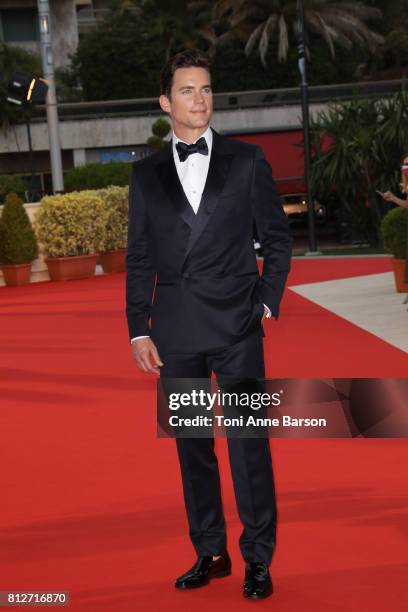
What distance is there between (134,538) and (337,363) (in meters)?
5.52

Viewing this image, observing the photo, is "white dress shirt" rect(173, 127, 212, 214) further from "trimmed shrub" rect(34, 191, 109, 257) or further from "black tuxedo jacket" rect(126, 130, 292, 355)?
"trimmed shrub" rect(34, 191, 109, 257)

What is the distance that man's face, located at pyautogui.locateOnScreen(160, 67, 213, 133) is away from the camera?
472cm

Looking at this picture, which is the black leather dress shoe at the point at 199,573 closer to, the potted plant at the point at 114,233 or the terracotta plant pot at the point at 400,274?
the terracotta plant pot at the point at 400,274

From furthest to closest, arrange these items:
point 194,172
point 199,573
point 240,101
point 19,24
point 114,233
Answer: point 19,24 < point 240,101 < point 114,233 < point 199,573 < point 194,172

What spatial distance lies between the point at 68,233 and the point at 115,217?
4.69 ft

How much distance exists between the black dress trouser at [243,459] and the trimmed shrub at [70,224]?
19.0m

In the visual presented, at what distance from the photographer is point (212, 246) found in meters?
4.74

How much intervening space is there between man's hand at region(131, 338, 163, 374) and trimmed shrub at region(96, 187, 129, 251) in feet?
65.5

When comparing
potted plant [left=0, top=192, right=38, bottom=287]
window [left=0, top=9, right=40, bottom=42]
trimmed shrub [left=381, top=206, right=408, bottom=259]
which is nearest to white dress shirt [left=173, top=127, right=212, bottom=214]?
trimmed shrub [left=381, top=206, right=408, bottom=259]

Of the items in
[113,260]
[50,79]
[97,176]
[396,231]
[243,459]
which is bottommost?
[113,260]

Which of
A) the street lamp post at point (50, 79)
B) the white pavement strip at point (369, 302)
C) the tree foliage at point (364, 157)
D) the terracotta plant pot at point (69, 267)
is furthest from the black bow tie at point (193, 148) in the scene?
the street lamp post at point (50, 79)

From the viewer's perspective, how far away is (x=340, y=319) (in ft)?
47.8

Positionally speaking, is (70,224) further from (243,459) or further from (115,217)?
(243,459)

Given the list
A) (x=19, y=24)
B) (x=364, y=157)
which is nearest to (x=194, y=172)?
(x=364, y=157)
